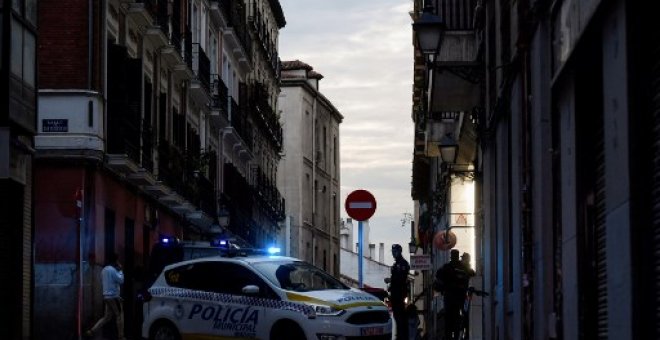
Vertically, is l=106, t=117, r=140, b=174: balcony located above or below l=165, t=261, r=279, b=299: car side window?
above

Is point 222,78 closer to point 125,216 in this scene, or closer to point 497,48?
point 125,216

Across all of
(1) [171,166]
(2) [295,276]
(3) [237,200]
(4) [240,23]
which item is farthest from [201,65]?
(2) [295,276]

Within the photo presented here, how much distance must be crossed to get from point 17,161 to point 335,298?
654cm

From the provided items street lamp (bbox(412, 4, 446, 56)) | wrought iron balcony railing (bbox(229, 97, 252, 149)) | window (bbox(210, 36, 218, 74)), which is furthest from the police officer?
wrought iron balcony railing (bbox(229, 97, 252, 149))

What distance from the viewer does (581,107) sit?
13.3 meters

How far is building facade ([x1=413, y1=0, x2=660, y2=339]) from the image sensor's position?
32.4 ft

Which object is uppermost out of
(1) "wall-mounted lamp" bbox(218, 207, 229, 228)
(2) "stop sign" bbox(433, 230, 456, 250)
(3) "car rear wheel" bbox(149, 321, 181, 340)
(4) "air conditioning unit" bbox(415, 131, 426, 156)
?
(4) "air conditioning unit" bbox(415, 131, 426, 156)

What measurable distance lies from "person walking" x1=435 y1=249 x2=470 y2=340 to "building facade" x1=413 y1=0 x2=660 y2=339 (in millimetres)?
580

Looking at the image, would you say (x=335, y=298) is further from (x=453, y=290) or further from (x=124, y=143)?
(x=124, y=143)

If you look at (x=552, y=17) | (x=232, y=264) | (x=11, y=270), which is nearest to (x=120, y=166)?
(x=11, y=270)

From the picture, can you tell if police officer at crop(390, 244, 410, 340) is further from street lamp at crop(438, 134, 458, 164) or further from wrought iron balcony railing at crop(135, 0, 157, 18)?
wrought iron balcony railing at crop(135, 0, 157, 18)

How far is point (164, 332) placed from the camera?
2230 cm

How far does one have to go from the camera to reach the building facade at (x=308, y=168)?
→ 85.6 metres

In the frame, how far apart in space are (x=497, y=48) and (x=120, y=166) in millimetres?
13261
